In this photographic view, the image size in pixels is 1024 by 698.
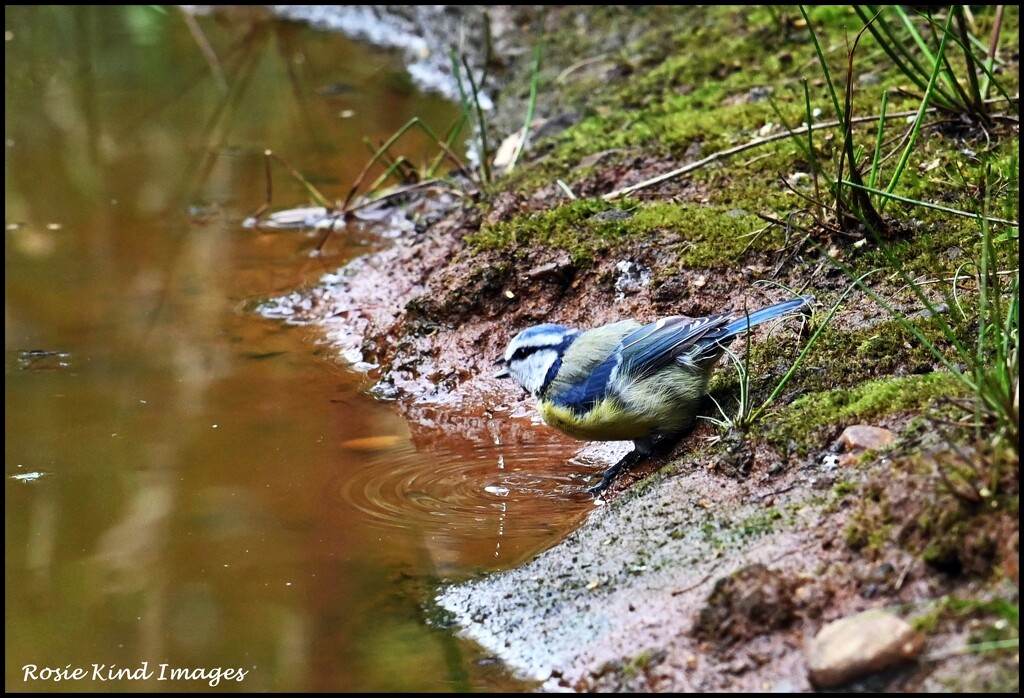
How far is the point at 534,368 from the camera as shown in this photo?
14.6ft

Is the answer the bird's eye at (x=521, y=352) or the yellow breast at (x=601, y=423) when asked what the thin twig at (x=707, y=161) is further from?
the yellow breast at (x=601, y=423)

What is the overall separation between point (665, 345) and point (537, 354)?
560 millimetres

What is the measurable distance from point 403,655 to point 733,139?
12.7 ft

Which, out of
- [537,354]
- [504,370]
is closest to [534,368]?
[537,354]

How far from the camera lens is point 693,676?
2904 millimetres

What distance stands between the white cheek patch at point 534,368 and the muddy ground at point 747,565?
0.48 meters

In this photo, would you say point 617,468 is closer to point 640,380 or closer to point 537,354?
point 640,380

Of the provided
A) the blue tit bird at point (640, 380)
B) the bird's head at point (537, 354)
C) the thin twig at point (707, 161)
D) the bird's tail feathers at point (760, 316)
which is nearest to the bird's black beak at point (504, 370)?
the bird's head at point (537, 354)

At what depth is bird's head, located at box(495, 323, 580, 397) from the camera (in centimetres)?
437

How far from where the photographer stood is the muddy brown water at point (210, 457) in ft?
11.3

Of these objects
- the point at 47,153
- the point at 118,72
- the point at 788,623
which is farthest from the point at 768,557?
the point at 118,72

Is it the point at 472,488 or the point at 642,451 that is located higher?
the point at 642,451

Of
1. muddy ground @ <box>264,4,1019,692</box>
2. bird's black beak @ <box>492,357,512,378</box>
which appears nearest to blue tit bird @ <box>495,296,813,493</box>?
muddy ground @ <box>264,4,1019,692</box>

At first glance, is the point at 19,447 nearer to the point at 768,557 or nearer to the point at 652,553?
the point at 652,553
